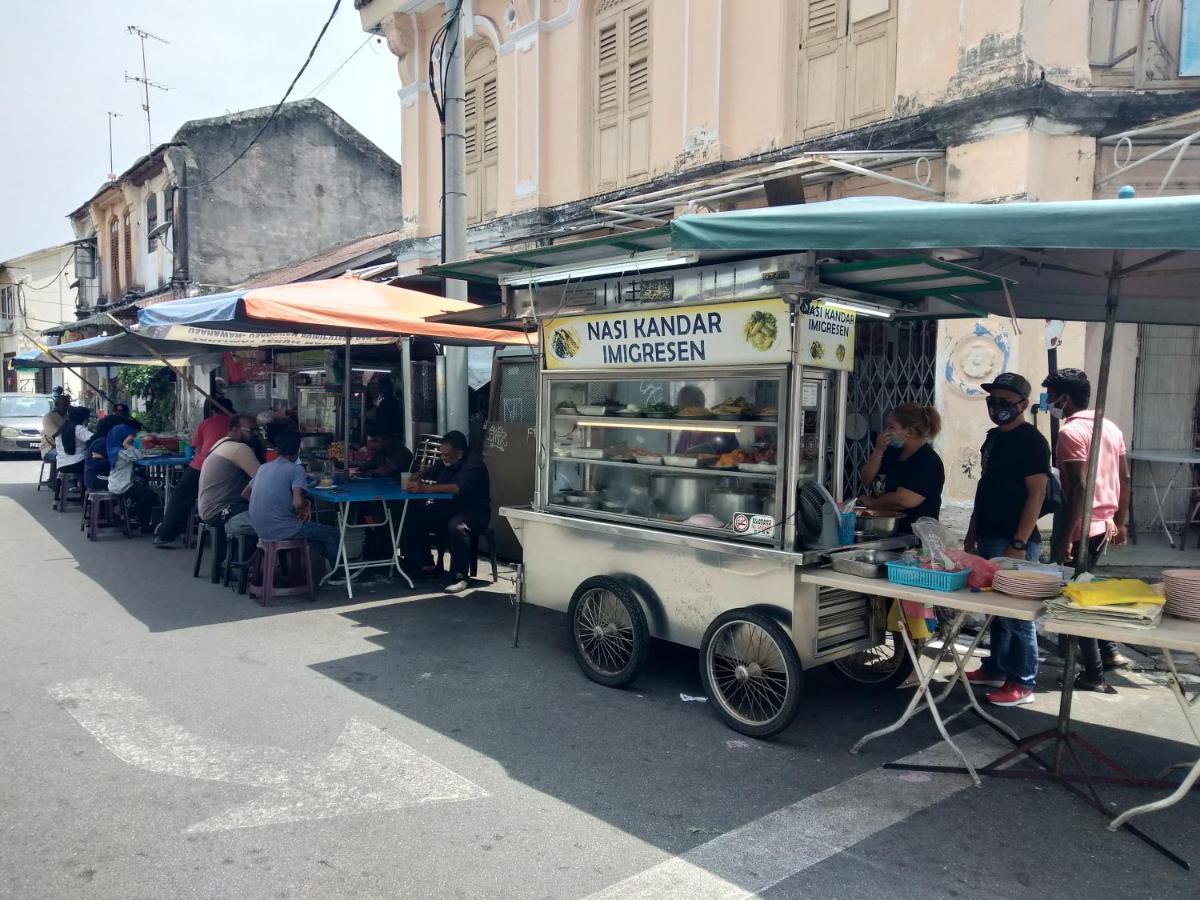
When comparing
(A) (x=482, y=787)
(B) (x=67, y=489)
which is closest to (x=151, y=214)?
(B) (x=67, y=489)

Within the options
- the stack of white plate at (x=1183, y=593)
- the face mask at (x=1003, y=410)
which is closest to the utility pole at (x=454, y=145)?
the face mask at (x=1003, y=410)

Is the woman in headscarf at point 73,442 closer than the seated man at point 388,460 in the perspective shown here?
No

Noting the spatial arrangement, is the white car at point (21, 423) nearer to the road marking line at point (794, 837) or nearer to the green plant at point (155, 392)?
the green plant at point (155, 392)

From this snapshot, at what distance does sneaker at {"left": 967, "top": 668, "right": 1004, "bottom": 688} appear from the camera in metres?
5.14

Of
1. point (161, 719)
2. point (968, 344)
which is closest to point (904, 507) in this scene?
point (968, 344)

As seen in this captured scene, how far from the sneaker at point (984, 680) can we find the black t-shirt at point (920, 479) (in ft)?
3.22

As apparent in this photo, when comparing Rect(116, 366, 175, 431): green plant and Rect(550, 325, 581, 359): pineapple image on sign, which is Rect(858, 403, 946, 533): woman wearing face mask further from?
Rect(116, 366, 175, 431): green plant

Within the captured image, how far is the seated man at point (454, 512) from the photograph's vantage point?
745cm

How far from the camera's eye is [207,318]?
7086 millimetres

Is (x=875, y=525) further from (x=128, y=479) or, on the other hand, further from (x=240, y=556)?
(x=128, y=479)

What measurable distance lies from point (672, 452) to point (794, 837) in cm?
259

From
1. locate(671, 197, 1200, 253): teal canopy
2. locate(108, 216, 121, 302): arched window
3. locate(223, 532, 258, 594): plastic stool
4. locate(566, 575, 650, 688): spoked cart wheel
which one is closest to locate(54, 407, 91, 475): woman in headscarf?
locate(223, 532, 258, 594): plastic stool

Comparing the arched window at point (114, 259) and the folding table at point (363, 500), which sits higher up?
the arched window at point (114, 259)

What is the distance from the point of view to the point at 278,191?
826 inches
